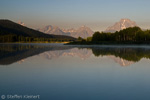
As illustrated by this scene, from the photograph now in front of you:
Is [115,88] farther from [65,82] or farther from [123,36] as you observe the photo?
[123,36]

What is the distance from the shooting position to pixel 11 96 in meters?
9.69

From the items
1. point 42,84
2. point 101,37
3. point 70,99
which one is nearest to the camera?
point 70,99

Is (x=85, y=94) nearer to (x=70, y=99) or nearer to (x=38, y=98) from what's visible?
(x=70, y=99)

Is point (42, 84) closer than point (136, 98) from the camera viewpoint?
No

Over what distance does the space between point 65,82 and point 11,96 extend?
433 cm

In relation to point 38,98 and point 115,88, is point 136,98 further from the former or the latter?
point 38,98

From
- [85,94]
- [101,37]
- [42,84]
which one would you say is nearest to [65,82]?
[42,84]

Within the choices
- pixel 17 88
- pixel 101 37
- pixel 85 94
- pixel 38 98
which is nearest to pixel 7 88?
pixel 17 88

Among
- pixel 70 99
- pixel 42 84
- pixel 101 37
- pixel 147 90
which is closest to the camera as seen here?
pixel 70 99

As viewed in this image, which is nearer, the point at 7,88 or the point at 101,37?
the point at 7,88

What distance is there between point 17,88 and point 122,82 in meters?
7.33

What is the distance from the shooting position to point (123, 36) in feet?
484

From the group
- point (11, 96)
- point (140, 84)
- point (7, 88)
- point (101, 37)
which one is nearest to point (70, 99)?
point (11, 96)

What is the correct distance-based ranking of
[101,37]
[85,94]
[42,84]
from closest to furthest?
[85,94], [42,84], [101,37]
